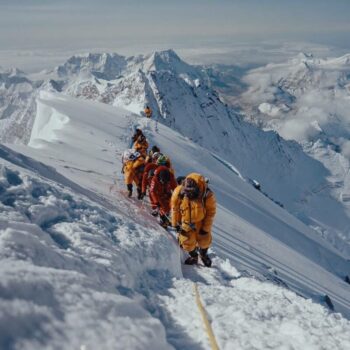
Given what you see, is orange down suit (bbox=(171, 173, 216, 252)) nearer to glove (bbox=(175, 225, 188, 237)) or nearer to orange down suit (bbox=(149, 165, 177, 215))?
glove (bbox=(175, 225, 188, 237))

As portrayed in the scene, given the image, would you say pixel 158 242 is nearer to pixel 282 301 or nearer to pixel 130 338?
pixel 282 301

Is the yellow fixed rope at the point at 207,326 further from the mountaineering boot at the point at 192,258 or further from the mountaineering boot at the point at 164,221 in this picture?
the mountaineering boot at the point at 164,221

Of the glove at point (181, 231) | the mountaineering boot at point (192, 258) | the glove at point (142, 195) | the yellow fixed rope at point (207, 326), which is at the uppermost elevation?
the yellow fixed rope at point (207, 326)

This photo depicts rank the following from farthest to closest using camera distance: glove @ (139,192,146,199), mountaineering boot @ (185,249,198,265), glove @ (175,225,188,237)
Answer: glove @ (139,192,146,199), glove @ (175,225,188,237), mountaineering boot @ (185,249,198,265)

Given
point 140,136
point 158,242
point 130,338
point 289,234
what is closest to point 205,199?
point 158,242

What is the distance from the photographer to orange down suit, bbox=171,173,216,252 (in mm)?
9930

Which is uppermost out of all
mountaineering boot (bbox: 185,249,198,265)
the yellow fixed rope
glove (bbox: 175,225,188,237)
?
the yellow fixed rope

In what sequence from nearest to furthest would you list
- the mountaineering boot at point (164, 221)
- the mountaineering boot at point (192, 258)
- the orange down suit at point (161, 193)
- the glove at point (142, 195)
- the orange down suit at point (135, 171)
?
the mountaineering boot at point (192, 258), the mountaineering boot at point (164, 221), the orange down suit at point (161, 193), the glove at point (142, 195), the orange down suit at point (135, 171)

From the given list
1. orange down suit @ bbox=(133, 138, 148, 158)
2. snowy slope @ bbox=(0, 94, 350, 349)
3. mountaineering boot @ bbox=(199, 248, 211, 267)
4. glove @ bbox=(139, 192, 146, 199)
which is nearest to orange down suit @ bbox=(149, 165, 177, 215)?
snowy slope @ bbox=(0, 94, 350, 349)

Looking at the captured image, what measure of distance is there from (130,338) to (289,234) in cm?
2778

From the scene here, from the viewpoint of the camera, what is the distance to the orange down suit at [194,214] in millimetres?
9930

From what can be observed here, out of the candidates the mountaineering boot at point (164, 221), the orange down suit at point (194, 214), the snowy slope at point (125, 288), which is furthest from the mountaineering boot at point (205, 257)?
the mountaineering boot at point (164, 221)

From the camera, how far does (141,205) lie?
1380 centimetres

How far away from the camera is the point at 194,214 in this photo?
9.97 meters
